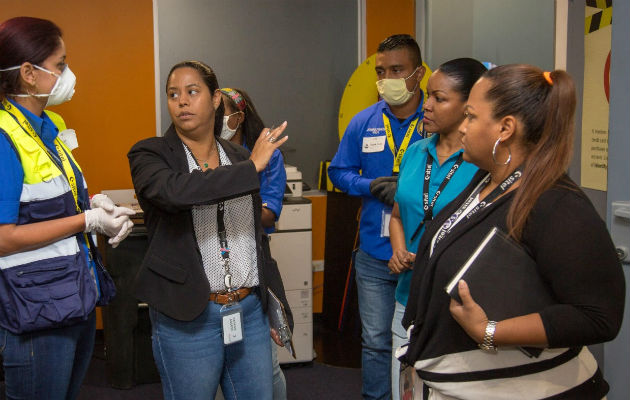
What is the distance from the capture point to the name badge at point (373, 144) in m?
2.83

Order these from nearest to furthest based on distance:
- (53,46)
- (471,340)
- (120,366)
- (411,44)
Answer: (471,340)
(53,46)
(411,44)
(120,366)

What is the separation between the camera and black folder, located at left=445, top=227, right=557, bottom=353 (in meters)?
1.31

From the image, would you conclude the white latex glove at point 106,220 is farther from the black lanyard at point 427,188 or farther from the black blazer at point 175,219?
the black lanyard at point 427,188

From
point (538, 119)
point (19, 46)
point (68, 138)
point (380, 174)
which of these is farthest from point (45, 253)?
point (380, 174)

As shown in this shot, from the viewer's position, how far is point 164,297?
1.82m

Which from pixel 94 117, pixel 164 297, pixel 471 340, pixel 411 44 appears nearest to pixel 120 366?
pixel 94 117

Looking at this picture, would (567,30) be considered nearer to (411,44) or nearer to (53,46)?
(411,44)

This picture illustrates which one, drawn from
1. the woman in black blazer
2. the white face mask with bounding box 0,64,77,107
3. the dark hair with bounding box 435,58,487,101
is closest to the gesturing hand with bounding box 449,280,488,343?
the woman in black blazer

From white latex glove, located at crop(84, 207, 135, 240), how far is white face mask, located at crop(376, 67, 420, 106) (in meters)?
1.40

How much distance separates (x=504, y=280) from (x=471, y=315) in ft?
0.34

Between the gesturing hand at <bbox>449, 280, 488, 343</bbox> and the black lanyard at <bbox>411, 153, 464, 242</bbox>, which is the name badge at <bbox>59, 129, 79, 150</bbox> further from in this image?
the gesturing hand at <bbox>449, 280, 488, 343</bbox>

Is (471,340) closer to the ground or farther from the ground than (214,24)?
closer to the ground

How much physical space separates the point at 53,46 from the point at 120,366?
2.21 metres

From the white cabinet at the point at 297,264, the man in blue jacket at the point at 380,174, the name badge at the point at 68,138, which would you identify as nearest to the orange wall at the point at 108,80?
the white cabinet at the point at 297,264
